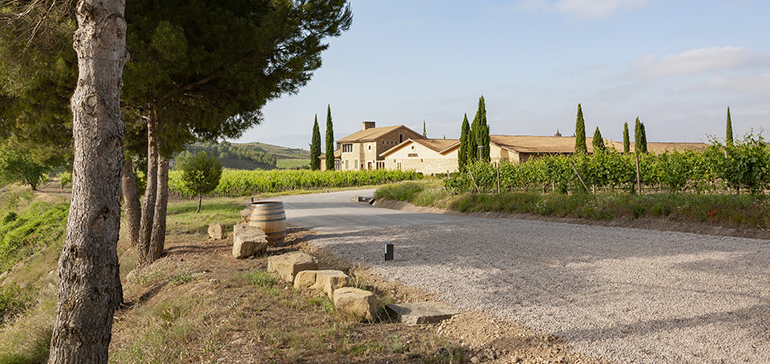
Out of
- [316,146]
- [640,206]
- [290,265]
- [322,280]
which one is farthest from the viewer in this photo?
[316,146]

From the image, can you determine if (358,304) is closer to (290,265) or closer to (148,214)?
(290,265)

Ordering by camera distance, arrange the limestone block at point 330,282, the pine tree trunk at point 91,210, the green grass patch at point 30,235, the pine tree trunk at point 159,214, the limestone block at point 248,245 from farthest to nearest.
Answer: the green grass patch at point 30,235, the pine tree trunk at point 159,214, the limestone block at point 248,245, the limestone block at point 330,282, the pine tree trunk at point 91,210

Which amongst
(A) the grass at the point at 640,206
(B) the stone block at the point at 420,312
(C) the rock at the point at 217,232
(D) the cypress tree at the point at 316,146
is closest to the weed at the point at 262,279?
(B) the stone block at the point at 420,312

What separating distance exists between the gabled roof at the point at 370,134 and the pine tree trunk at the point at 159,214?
168 feet

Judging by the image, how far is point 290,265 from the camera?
6621 mm

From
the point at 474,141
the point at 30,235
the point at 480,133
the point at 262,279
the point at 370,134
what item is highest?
the point at 370,134

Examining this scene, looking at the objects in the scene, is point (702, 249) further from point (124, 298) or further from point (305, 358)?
point (124, 298)

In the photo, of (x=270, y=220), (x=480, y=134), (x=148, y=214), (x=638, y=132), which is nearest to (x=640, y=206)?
(x=270, y=220)

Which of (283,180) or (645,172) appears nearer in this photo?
(645,172)

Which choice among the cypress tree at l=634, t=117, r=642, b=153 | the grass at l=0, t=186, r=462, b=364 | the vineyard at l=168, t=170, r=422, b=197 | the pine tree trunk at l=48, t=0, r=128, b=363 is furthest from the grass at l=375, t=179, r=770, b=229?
the cypress tree at l=634, t=117, r=642, b=153

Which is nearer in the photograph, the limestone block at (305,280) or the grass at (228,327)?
the grass at (228,327)

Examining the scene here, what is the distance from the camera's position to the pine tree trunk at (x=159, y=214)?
31.3ft

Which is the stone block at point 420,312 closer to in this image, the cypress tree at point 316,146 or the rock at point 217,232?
the rock at point 217,232

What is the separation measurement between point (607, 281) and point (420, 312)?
8.99 feet
